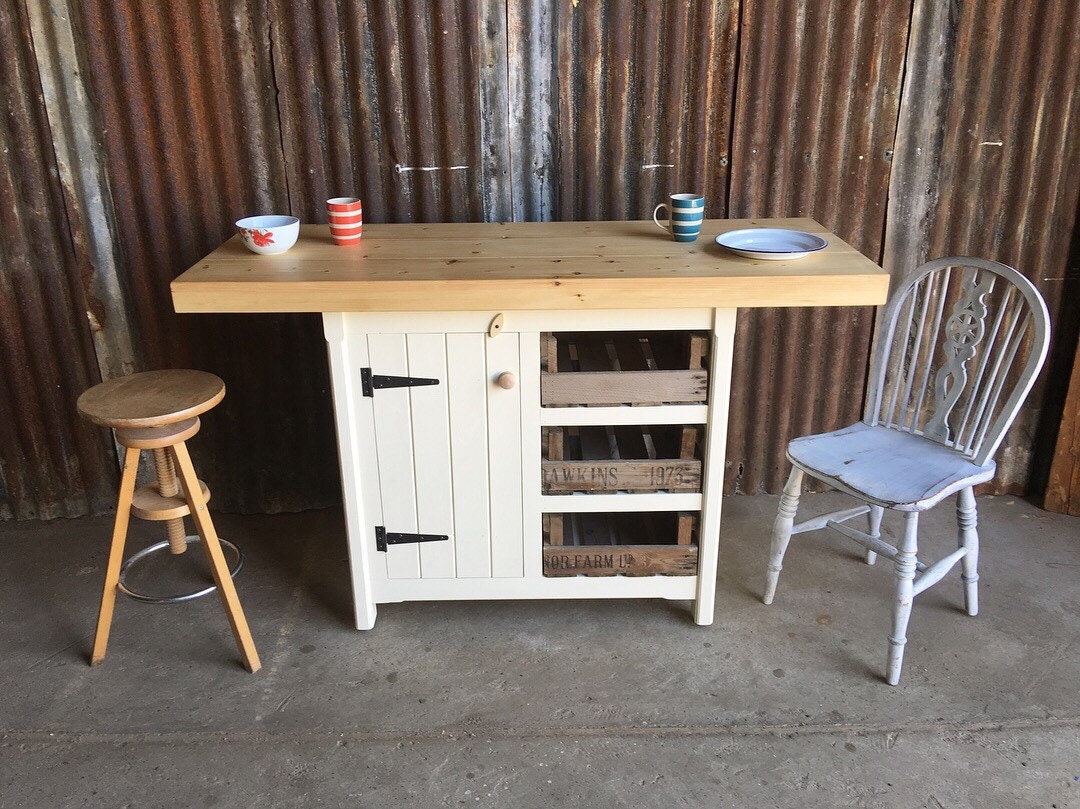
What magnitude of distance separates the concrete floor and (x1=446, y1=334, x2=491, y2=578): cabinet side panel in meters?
0.30

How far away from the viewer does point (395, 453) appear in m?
2.58

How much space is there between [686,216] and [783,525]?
39.6 inches

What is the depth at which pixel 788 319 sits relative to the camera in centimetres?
338

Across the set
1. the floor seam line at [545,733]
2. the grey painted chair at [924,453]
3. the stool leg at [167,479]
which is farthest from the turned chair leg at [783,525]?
the stool leg at [167,479]

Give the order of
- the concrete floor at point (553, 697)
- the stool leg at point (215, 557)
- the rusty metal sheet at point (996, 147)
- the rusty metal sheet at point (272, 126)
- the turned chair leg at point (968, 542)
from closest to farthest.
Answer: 1. the concrete floor at point (553, 697)
2. the stool leg at point (215, 557)
3. the turned chair leg at point (968, 542)
4. the rusty metal sheet at point (272, 126)
5. the rusty metal sheet at point (996, 147)

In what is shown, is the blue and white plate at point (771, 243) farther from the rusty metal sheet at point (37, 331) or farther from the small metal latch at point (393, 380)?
the rusty metal sheet at point (37, 331)

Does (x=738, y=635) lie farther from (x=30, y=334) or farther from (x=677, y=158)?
(x=30, y=334)

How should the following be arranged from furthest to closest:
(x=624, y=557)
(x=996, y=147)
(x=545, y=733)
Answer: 1. (x=996, y=147)
2. (x=624, y=557)
3. (x=545, y=733)

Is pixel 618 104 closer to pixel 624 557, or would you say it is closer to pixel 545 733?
pixel 624 557

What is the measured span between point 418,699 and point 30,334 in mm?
2004

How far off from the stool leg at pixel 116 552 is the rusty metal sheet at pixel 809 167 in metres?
2.14

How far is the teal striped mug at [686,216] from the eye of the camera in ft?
8.48

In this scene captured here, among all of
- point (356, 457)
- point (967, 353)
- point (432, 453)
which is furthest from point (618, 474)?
point (967, 353)

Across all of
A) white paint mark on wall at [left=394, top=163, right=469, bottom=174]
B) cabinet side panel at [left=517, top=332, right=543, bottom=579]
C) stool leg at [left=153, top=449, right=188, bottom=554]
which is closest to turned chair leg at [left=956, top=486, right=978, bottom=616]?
cabinet side panel at [left=517, top=332, right=543, bottom=579]
